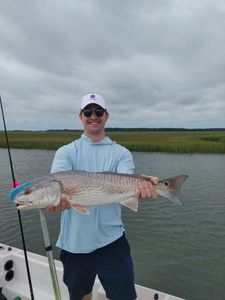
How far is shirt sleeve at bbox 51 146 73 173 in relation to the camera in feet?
11.0

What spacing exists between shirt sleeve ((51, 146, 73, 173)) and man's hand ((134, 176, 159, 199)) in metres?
0.84

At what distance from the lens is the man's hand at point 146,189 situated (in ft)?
11.2

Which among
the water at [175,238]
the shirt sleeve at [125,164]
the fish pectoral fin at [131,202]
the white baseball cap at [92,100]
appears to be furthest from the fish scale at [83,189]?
the water at [175,238]

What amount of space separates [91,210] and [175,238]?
24.3 feet

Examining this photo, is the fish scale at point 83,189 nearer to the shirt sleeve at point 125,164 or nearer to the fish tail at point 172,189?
the fish tail at point 172,189

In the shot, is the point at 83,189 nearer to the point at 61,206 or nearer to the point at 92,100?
the point at 61,206

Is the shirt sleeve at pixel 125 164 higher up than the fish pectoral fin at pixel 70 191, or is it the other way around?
the shirt sleeve at pixel 125 164

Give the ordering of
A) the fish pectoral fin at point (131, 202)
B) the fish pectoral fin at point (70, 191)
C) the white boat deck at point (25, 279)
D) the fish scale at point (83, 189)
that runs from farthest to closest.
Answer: the white boat deck at point (25, 279), the fish pectoral fin at point (131, 202), the fish pectoral fin at point (70, 191), the fish scale at point (83, 189)

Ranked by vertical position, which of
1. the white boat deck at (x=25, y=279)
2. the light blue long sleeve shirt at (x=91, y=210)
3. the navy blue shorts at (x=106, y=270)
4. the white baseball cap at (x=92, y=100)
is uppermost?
the white baseball cap at (x=92, y=100)

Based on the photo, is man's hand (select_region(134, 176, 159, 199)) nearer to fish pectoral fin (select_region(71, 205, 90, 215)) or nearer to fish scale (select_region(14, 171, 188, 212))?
fish scale (select_region(14, 171, 188, 212))

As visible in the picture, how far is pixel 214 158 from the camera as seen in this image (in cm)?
2852

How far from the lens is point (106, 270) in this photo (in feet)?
11.1

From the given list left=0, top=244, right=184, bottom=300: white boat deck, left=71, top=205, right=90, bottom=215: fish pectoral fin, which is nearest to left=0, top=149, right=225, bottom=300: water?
left=0, top=244, right=184, bottom=300: white boat deck

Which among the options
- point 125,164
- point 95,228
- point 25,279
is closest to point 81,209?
point 95,228
